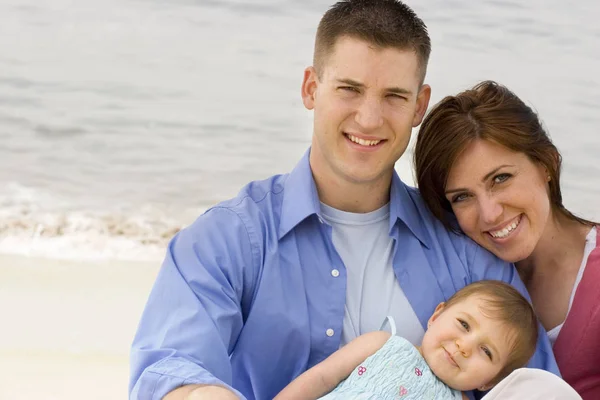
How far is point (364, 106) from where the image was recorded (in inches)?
87.0

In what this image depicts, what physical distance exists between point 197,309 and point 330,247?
16.9 inches

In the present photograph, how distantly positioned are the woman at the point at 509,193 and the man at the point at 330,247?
0.36 ft

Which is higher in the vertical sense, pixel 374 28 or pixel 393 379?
pixel 374 28

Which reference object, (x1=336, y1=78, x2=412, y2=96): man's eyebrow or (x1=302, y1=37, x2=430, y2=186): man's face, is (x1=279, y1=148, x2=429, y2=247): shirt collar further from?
(x1=336, y1=78, x2=412, y2=96): man's eyebrow

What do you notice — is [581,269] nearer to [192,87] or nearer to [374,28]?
[374,28]

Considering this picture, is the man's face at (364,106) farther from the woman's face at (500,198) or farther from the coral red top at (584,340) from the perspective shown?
the coral red top at (584,340)

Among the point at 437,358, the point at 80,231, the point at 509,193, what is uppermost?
the point at 509,193

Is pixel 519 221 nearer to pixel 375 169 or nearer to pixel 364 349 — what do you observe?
pixel 375 169

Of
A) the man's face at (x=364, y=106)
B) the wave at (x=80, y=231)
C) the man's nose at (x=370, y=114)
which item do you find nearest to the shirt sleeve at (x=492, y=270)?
the man's face at (x=364, y=106)

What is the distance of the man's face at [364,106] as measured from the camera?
220 centimetres

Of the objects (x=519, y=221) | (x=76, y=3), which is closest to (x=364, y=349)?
(x=519, y=221)

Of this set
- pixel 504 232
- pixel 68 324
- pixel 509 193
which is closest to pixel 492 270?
pixel 504 232

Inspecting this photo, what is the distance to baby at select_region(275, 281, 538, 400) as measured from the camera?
6.87ft

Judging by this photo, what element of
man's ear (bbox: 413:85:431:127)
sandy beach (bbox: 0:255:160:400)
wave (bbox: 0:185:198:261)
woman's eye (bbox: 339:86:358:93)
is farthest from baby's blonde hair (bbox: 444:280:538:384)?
wave (bbox: 0:185:198:261)
